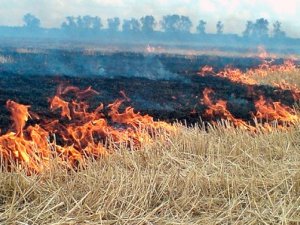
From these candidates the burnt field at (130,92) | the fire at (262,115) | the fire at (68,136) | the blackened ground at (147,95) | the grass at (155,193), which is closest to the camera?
the grass at (155,193)

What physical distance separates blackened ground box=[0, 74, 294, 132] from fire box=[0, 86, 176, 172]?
53cm

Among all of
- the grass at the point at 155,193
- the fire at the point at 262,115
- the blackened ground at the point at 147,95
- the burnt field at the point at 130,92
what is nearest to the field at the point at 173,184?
the grass at the point at 155,193

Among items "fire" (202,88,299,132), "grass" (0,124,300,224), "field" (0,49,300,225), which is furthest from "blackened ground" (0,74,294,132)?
"grass" (0,124,300,224)

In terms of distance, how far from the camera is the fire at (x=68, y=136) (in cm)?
509

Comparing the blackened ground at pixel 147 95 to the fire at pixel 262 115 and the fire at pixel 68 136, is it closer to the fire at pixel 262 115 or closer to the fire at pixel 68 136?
the fire at pixel 262 115

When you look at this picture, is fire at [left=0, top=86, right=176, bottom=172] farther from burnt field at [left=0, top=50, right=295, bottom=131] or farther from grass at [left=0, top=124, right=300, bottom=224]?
burnt field at [left=0, top=50, right=295, bottom=131]

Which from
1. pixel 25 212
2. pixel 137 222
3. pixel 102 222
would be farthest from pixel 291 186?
pixel 25 212

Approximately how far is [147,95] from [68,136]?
17.1 ft

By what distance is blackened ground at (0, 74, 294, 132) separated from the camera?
8.74 meters

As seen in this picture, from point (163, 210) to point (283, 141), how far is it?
8.80ft

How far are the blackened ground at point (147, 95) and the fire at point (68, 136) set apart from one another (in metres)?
0.53

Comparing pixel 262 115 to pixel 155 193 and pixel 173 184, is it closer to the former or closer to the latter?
pixel 173 184

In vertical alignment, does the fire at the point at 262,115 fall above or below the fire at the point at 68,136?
below

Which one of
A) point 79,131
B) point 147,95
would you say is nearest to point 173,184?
point 79,131
